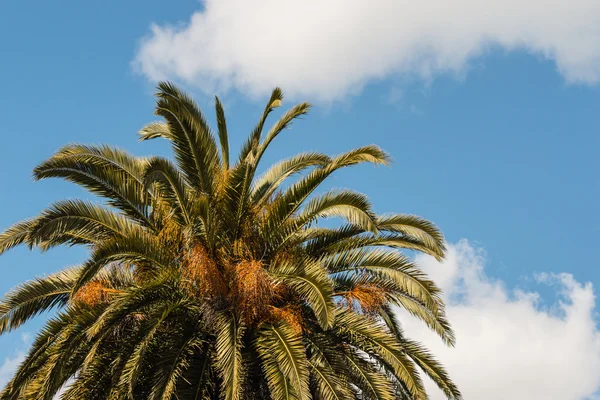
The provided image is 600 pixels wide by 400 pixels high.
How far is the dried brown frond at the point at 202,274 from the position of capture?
51.4ft

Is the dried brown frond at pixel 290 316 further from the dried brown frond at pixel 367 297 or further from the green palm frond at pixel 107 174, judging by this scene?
the green palm frond at pixel 107 174

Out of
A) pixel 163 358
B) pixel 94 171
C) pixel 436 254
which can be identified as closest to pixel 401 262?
pixel 436 254

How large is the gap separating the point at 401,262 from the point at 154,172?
5.28 metres

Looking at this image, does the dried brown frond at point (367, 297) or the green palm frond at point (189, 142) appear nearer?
the green palm frond at point (189, 142)

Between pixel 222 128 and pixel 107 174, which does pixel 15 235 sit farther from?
pixel 222 128

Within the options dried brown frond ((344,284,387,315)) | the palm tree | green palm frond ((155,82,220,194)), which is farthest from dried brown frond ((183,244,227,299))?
dried brown frond ((344,284,387,315))

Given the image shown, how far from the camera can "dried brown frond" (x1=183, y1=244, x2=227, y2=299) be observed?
51.4ft

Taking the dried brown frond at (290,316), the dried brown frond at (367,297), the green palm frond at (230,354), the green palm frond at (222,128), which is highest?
the green palm frond at (222,128)

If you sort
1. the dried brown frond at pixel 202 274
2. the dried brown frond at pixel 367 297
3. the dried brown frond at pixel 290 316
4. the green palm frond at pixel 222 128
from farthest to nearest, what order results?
the green palm frond at pixel 222 128 → the dried brown frond at pixel 367 297 → the dried brown frond at pixel 290 316 → the dried brown frond at pixel 202 274

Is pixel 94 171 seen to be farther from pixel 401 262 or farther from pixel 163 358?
pixel 401 262

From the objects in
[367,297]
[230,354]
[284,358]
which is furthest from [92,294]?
[367,297]

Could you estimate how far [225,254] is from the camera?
16438mm

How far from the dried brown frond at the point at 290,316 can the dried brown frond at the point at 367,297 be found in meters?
1.20

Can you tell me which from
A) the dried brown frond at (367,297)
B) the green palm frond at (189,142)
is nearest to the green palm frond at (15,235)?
the green palm frond at (189,142)
